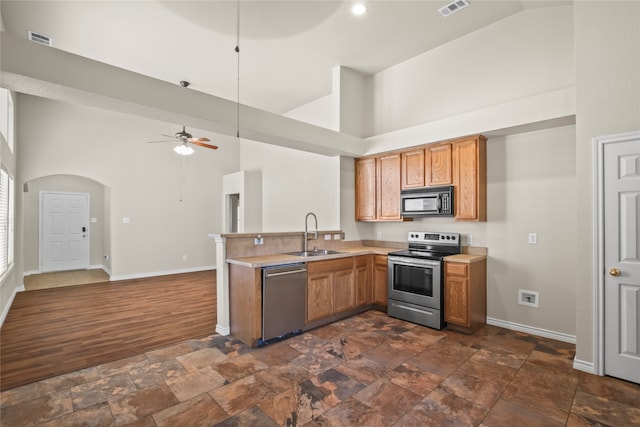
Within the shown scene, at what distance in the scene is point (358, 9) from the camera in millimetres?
3447

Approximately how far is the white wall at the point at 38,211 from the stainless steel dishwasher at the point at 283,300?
559cm

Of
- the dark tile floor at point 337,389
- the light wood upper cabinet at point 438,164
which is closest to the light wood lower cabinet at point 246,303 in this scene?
the dark tile floor at point 337,389

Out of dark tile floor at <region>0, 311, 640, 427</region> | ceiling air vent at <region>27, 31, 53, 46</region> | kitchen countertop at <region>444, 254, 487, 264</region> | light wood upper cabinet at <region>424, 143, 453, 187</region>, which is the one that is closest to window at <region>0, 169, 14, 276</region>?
ceiling air vent at <region>27, 31, 53, 46</region>

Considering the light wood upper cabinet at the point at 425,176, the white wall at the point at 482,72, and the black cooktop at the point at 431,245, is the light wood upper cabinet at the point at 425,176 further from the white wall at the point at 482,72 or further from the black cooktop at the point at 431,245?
the white wall at the point at 482,72

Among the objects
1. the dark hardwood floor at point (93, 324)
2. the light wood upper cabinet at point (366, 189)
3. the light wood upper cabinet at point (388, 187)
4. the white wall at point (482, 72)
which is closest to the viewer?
the dark hardwood floor at point (93, 324)

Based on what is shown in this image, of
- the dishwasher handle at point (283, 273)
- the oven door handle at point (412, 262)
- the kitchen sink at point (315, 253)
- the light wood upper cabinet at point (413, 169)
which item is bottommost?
the dishwasher handle at point (283, 273)

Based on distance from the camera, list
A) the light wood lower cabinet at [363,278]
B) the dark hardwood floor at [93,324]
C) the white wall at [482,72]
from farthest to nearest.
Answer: the light wood lower cabinet at [363,278] < the white wall at [482,72] < the dark hardwood floor at [93,324]

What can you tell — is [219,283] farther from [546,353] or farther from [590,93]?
[590,93]

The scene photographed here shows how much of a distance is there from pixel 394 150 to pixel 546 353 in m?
2.91

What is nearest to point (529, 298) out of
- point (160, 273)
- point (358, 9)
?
point (358, 9)

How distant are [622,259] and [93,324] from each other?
560cm

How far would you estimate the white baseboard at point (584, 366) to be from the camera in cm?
265

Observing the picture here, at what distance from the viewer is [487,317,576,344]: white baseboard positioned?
3.33 meters

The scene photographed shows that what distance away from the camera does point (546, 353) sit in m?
3.05
